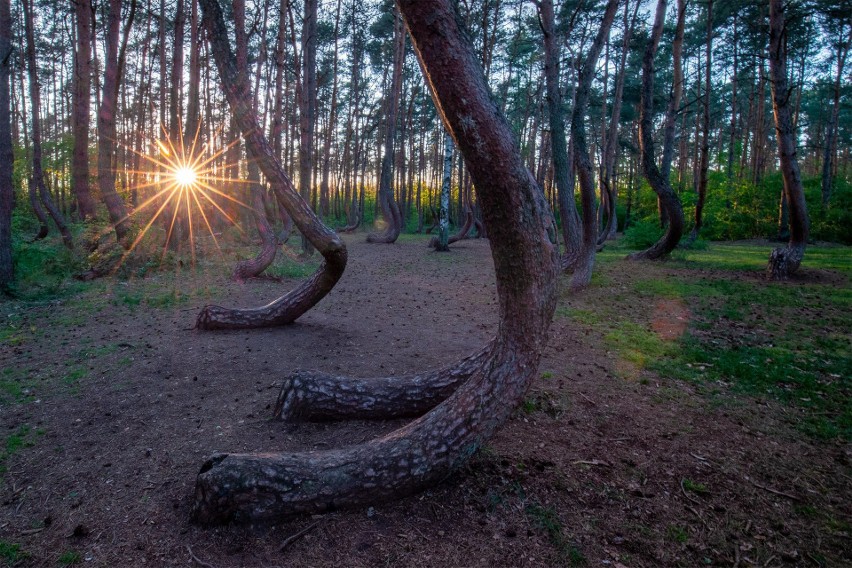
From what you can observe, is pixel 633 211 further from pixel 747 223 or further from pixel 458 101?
pixel 458 101

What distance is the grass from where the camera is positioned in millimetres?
4477

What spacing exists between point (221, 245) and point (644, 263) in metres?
13.8

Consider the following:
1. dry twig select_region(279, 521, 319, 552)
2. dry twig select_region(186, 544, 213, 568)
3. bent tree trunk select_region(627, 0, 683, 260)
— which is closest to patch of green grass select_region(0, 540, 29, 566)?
dry twig select_region(186, 544, 213, 568)

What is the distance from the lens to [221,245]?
55.1 feet

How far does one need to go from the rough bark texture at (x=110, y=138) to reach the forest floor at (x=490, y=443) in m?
4.80

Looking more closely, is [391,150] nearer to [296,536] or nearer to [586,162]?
[586,162]

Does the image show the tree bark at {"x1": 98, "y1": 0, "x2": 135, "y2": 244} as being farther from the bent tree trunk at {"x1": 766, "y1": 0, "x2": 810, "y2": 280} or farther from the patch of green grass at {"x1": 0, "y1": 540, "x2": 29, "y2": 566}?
the bent tree trunk at {"x1": 766, "y1": 0, "x2": 810, "y2": 280}

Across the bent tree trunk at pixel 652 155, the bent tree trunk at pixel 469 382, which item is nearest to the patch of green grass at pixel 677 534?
the bent tree trunk at pixel 469 382

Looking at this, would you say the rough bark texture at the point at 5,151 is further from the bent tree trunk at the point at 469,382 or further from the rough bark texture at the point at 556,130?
the rough bark texture at the point at 556,130

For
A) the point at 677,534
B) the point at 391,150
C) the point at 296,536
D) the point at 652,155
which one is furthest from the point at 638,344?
the point at 391,150

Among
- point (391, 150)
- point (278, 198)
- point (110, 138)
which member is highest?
point (391, 150)

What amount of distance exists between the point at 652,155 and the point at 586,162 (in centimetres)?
400

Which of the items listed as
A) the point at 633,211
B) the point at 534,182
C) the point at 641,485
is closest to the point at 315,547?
the point at 641,485

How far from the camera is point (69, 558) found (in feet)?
7.95
